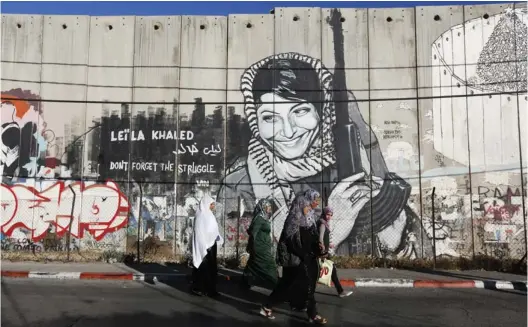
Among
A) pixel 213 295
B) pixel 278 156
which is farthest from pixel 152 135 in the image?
pixel 213 295

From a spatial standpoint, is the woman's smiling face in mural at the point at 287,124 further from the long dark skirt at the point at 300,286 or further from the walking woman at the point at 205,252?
the long dark skirt at the point at 300,286

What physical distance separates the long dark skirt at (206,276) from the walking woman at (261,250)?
78 centimetres

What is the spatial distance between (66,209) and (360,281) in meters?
8.39

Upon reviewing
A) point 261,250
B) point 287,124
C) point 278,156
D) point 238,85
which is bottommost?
point 261,250

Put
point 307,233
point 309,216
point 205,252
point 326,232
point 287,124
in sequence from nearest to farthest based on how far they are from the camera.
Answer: point 307,233 < point 309,216 < point 326,232 < point 205,252 < point 287,124

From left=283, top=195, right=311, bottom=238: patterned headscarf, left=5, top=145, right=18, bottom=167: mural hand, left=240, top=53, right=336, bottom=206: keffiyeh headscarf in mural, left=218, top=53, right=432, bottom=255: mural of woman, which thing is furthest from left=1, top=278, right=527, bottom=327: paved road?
left=5, top=145, right=18, bottom=167: mural hand

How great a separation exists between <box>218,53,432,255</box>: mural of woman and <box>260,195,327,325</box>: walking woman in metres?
6.36

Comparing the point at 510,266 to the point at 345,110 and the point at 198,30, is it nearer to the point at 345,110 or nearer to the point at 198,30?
the point at 345,110

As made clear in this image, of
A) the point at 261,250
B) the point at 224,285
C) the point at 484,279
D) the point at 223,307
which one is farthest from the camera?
the point at 484,279

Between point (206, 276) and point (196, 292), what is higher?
point (206, 276)

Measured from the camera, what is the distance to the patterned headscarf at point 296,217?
6119 mm

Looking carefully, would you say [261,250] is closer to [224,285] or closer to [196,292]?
[224,285]

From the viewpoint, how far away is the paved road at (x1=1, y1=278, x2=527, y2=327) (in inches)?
239

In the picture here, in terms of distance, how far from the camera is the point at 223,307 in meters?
6.96
